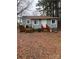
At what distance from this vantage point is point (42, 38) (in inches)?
81.4

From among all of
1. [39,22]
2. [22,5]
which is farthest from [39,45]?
[22,5]

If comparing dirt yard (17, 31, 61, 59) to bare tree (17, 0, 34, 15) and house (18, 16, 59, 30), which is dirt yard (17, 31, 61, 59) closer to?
house (18, 16, 59, 30)

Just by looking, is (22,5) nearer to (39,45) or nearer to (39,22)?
(39,22)

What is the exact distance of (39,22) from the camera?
205cm

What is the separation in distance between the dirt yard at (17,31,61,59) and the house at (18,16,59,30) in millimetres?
49

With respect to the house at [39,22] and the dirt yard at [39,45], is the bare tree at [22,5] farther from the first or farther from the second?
the dirt yard at [39,45]

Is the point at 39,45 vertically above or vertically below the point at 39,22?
below

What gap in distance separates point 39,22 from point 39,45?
16 centimetres

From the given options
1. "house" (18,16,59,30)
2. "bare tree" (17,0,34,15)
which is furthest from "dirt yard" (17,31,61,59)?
"bare tree" (17,0,34,15)

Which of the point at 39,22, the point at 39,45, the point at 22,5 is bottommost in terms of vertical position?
the point at 39,45

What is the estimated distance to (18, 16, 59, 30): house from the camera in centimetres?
205
